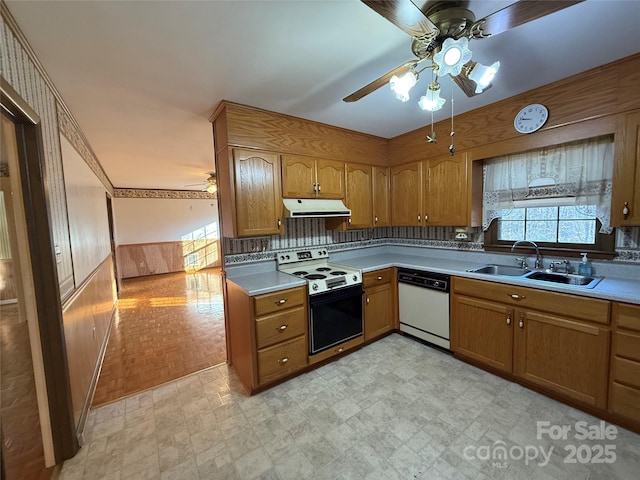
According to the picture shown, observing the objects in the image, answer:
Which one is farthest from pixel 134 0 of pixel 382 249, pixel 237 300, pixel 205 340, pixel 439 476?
pixel 382 249

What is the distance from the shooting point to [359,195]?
3158 millimetres

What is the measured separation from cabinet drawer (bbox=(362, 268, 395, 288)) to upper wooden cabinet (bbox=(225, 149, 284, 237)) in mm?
1047

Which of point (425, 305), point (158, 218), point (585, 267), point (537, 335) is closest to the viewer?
point (537, 335)

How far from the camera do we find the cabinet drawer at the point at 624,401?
1.64 meters

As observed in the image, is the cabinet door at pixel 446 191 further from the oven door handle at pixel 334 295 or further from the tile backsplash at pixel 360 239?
the oven door handle at pixel 334 295

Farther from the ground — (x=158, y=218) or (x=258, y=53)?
(x=258, y=53)

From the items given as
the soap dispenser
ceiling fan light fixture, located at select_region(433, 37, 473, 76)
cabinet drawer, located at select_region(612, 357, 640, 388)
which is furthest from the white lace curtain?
ceiling fan light fixture, located at select_region(433, 37, 473, 76)

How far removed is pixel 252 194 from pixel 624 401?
3015 millimetres

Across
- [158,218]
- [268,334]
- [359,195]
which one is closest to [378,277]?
[359,195]

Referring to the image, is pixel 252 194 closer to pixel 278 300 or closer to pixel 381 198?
pixel 278 300

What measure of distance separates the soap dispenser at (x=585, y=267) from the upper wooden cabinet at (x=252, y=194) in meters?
2.56

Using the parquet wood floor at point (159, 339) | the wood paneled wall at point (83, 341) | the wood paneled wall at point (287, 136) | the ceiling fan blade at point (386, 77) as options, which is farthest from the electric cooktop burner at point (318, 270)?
the wood paneled wall at point (83, 341)

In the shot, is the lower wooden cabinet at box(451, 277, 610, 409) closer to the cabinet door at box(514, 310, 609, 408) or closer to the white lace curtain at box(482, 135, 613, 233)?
the cabinet door at box(514, 310, 609, 408)

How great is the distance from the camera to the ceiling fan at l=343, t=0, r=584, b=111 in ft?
3.25
